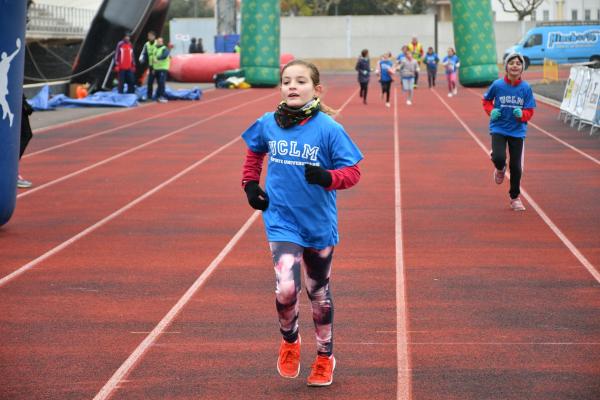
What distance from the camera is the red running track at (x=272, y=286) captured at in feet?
19.8

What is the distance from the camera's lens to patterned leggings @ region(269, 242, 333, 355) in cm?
569

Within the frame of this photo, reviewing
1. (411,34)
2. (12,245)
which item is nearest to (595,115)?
(12,245)

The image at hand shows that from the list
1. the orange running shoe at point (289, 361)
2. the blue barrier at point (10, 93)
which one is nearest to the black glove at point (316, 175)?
the orange running shoe at point (289, 361)

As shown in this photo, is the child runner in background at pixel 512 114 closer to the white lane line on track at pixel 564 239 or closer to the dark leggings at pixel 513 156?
the dark leggings at pixel 513 156

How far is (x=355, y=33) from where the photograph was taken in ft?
233

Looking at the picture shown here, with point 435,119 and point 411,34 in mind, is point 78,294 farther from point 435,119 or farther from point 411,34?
point 411,34

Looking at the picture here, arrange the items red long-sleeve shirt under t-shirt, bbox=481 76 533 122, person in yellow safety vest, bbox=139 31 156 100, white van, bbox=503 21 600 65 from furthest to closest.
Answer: white van, bbox=503 21 600 65 → person in yellow safety vest, bbox=139 31 156 100 → red long-sleeve shirt under t-shirt, bbox=481 76 533 122

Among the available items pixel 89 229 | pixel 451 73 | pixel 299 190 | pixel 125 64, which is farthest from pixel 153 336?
pixel 451 73

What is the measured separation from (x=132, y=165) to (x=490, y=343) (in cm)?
1098

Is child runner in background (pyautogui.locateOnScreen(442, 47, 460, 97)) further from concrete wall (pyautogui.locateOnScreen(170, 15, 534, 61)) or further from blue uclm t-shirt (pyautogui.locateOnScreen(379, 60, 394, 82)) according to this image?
concrete wall (pyautogui.locateOnScreen(170, 15, 534, 61))

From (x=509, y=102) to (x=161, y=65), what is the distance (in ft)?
69.7

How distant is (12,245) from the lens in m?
10.5

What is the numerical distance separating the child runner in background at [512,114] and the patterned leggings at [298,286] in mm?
6898

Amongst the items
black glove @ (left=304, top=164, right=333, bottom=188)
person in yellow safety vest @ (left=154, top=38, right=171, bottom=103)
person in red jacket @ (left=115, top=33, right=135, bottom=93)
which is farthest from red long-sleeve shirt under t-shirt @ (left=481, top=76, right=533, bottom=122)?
person in yellow safety vest @ (left=154, top=38, right=171, bottom=103)
